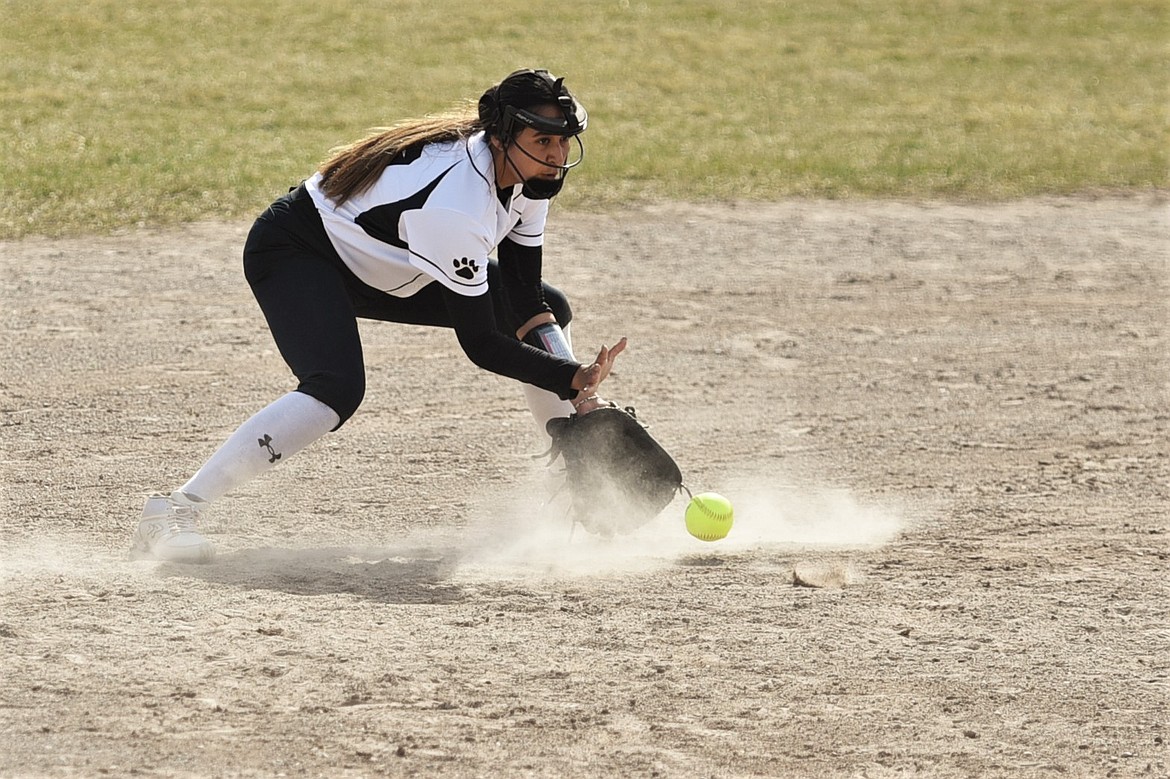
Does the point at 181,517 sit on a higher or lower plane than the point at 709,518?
higher

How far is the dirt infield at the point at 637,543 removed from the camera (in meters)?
3.93

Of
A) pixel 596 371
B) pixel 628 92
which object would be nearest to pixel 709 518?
pixel 596 371

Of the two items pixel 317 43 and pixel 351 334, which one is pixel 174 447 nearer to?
pixel 351 334

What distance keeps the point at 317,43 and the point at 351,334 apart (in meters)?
14.3

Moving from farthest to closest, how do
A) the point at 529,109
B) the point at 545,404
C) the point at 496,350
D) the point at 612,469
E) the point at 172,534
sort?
the point at 545,404, the point at 612,469, the point at 172,534, the point at 496,350, the point at 529,109

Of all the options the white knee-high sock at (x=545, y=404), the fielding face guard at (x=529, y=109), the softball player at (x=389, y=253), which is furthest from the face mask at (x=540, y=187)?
the white knee-high sock at (x=545, y=404)

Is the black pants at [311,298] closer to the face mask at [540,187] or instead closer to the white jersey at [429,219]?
the white jersey at [429,219]

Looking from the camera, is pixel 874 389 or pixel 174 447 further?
pixel 874 389

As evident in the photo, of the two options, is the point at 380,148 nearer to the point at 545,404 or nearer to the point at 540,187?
the point at 540,187

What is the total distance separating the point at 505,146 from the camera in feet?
15.7

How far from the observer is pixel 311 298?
505 centimetres

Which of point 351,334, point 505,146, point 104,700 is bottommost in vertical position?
point 104,700

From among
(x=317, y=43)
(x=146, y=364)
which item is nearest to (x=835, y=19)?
(x=317, y=43)

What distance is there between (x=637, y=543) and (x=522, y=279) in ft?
3.54
